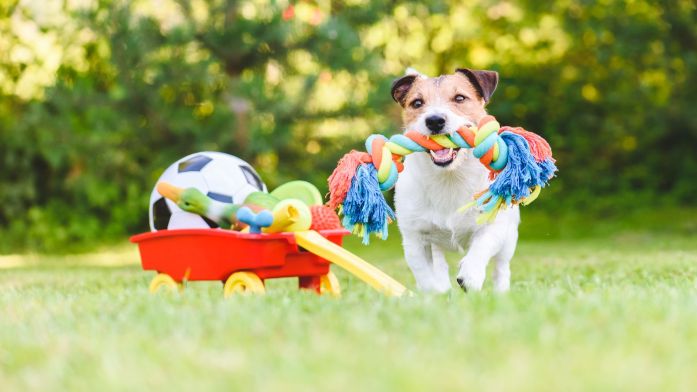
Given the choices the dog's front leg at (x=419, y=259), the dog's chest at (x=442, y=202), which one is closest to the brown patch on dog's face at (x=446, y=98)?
the dog's chest at (x=442, y=202)

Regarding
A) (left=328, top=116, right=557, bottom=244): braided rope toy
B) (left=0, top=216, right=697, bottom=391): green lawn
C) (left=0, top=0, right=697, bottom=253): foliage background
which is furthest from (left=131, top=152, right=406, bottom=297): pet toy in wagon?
(left=0, top=0, right=697, bottom=253): foliage background

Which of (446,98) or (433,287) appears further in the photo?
(446,98)

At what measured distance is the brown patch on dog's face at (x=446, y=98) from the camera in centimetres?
451

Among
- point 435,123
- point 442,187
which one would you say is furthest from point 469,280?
point 435,123

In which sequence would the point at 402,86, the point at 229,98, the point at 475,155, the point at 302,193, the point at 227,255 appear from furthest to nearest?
the point at 229,98 → the point at 302,193 → the point at 402,86 → the point at 227,255 → the point at 475,155

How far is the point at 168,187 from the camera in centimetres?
477

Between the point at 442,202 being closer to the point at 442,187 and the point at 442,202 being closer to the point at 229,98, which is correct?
the point at 442,187

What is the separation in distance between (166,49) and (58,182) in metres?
2.84

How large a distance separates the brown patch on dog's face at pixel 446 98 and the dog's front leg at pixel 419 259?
1.98 feet

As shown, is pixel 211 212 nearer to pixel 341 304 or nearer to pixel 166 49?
pixel 341 304

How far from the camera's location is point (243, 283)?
4.39 m

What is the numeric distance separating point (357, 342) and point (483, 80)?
2405 millimetres

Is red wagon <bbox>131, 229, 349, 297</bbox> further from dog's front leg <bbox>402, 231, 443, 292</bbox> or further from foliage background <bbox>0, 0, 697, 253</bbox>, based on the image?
foliage background <bbox>0, 0, 697, 253</bbox>

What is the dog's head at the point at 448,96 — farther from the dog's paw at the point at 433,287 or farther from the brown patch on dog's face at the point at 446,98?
the dog's paw at the point at 433,287
